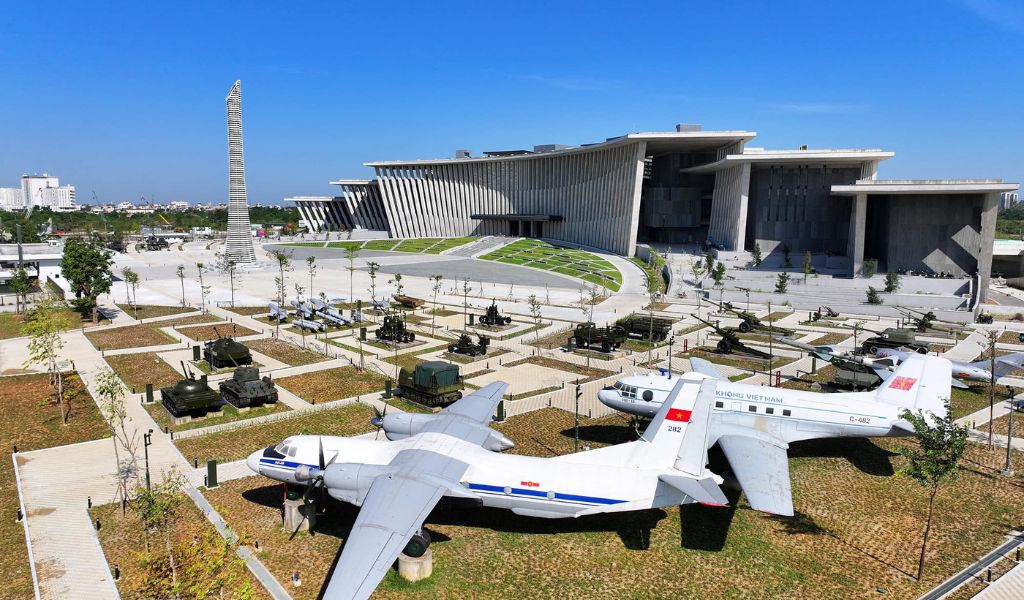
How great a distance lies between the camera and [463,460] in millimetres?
21375

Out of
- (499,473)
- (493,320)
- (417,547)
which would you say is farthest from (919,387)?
(493,320)

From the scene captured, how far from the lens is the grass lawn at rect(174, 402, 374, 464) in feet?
96.1

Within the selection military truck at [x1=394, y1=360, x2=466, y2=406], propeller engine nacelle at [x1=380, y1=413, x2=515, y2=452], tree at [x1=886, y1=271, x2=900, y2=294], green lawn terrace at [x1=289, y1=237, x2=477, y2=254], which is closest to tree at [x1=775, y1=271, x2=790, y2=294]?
tree at [x1=886, y1=271, x2=900, y2=294]

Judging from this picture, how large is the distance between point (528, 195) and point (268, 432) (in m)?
114

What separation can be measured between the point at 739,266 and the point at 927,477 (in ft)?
261

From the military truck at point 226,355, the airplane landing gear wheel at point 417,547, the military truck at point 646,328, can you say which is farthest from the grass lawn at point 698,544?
the military truck at point 646,328

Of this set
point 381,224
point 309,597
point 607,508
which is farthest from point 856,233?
point 381,224

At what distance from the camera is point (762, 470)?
864 inches

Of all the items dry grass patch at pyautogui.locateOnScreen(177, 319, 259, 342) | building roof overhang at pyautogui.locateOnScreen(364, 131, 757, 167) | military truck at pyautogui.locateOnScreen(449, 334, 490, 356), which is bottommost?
dry grass patch at pyautogui.locateOnScreen(177, 319, 259, 342)

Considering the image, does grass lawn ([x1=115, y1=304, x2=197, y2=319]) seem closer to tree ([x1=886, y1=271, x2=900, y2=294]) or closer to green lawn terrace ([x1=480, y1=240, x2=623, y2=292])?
green lawn terrace ([x1=480, y1=240, x2=623, y2=292])

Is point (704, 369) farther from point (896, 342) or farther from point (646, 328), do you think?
point (896, 342)

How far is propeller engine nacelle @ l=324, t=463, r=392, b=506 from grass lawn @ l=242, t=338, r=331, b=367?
26806mm

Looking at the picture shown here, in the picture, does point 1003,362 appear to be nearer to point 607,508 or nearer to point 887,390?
point 887,390

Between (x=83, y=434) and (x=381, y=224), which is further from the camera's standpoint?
(x=381, y=224)
